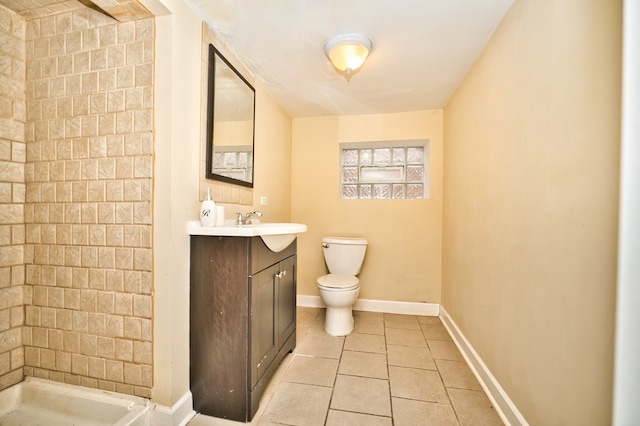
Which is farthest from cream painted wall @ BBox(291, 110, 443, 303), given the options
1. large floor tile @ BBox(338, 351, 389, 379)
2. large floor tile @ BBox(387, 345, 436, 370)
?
large floor tile @ BBox(338, 351, 389, 379)

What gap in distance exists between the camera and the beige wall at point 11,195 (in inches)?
52.0

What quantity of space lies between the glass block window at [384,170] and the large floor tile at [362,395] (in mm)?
1840

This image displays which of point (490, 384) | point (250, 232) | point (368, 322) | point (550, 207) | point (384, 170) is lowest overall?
point (368, 322)

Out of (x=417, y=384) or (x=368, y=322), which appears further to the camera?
(x=368, y=322)

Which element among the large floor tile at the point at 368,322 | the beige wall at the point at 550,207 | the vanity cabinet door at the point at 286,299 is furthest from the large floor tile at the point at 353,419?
the large floor tile at the point at 368,322

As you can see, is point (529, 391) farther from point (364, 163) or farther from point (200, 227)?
point (364, 163)

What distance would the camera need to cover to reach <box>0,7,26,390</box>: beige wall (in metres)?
1.32

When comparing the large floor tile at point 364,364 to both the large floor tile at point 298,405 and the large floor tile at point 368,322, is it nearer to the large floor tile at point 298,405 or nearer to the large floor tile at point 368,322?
the large floor tile at point 298,405

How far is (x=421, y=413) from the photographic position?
132 cm

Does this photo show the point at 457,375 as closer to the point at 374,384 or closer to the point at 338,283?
the point at 374,384

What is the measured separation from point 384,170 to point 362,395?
217cm

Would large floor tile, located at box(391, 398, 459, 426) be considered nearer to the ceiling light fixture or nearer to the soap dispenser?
the soap dispenser

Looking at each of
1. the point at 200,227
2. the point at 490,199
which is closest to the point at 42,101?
the point at 200,227

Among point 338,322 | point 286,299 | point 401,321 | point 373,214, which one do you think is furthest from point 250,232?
point 401,321
